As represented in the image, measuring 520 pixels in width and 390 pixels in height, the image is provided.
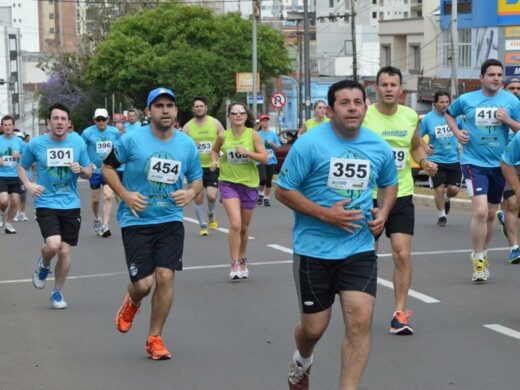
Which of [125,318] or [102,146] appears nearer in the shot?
[125,318]

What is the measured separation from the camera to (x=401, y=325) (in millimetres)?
9062

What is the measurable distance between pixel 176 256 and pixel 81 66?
73825 mm

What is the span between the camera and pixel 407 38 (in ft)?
265

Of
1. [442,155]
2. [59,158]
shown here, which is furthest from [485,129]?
[442,155]

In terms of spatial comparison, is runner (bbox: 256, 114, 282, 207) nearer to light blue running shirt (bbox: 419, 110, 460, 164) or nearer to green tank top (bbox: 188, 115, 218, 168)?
light blue running shirt (bbox: 419, 110, 460, 164)

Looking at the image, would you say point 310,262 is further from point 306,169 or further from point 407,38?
point 407,38

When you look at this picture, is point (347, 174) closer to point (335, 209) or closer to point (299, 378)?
point (335, 209)

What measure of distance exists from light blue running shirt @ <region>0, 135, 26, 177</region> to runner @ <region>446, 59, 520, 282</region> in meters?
10.7


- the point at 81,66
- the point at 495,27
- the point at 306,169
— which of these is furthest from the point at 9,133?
the point at 81,66

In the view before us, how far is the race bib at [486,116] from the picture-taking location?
1160cm

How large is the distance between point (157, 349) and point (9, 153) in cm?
1281

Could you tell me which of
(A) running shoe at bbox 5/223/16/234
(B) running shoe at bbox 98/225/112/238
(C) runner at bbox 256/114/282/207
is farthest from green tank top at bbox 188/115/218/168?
(C) runner at bbox 256/114/282/207

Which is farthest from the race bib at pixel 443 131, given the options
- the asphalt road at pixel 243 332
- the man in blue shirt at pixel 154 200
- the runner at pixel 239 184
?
the man in blue shirt at pixel 154 200

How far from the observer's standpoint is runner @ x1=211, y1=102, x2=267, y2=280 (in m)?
12.3
